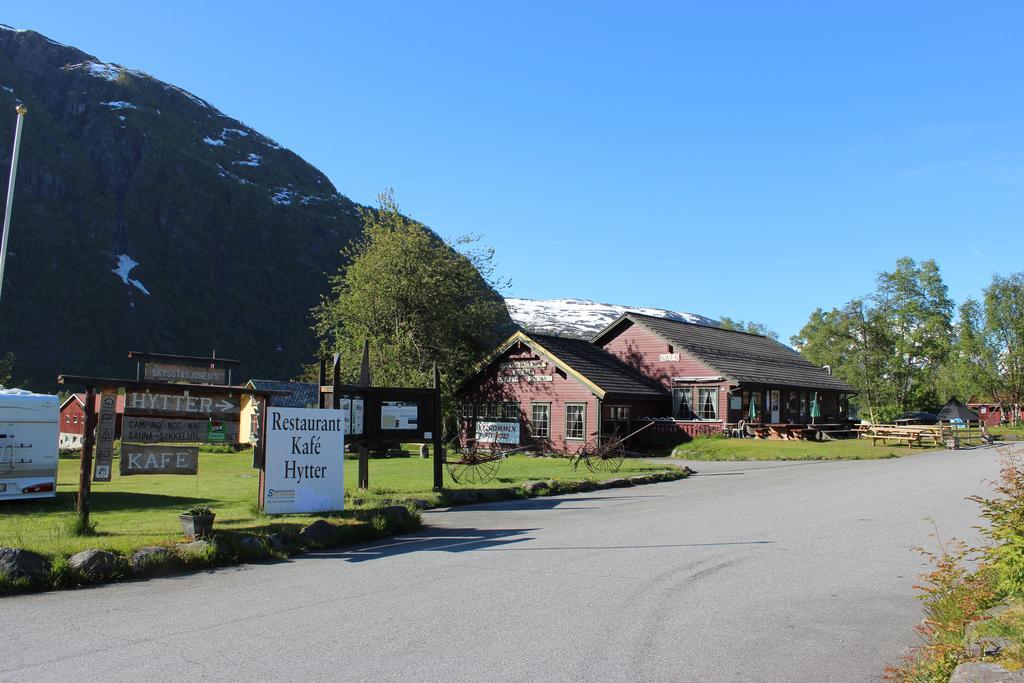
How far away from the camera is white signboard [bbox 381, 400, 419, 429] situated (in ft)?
55.1

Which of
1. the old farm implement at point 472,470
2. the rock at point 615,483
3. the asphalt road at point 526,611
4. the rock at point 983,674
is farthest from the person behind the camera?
the old farm implement at point 472,470

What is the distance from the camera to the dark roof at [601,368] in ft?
120

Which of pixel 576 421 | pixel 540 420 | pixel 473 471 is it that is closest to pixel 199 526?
pixel 473 471

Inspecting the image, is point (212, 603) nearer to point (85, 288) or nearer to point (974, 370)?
point (974, 370)

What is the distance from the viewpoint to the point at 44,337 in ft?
334

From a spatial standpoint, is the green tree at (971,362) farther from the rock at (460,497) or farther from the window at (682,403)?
the rock at (460,497)

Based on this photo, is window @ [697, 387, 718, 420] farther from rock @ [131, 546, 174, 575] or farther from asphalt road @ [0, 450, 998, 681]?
rock @ [131, 546, 174, 575]

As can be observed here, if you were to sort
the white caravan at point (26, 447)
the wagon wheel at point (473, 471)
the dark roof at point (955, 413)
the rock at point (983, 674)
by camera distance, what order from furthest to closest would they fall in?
the dark roof at point (955, 413)
the wagon wheel at point (473, 471)
the white caravan at point (26, 447)
the rock at point (983, 674)

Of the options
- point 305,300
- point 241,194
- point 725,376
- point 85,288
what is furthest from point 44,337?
point 725,376

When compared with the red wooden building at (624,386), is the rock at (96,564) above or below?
below

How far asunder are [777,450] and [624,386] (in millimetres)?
8211

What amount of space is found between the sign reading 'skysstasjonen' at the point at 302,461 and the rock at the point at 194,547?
2907 millimetres

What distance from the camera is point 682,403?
39844 millimetres

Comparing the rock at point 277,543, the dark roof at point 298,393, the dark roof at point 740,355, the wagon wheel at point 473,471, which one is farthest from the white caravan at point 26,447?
the dark roof at point 298,393
